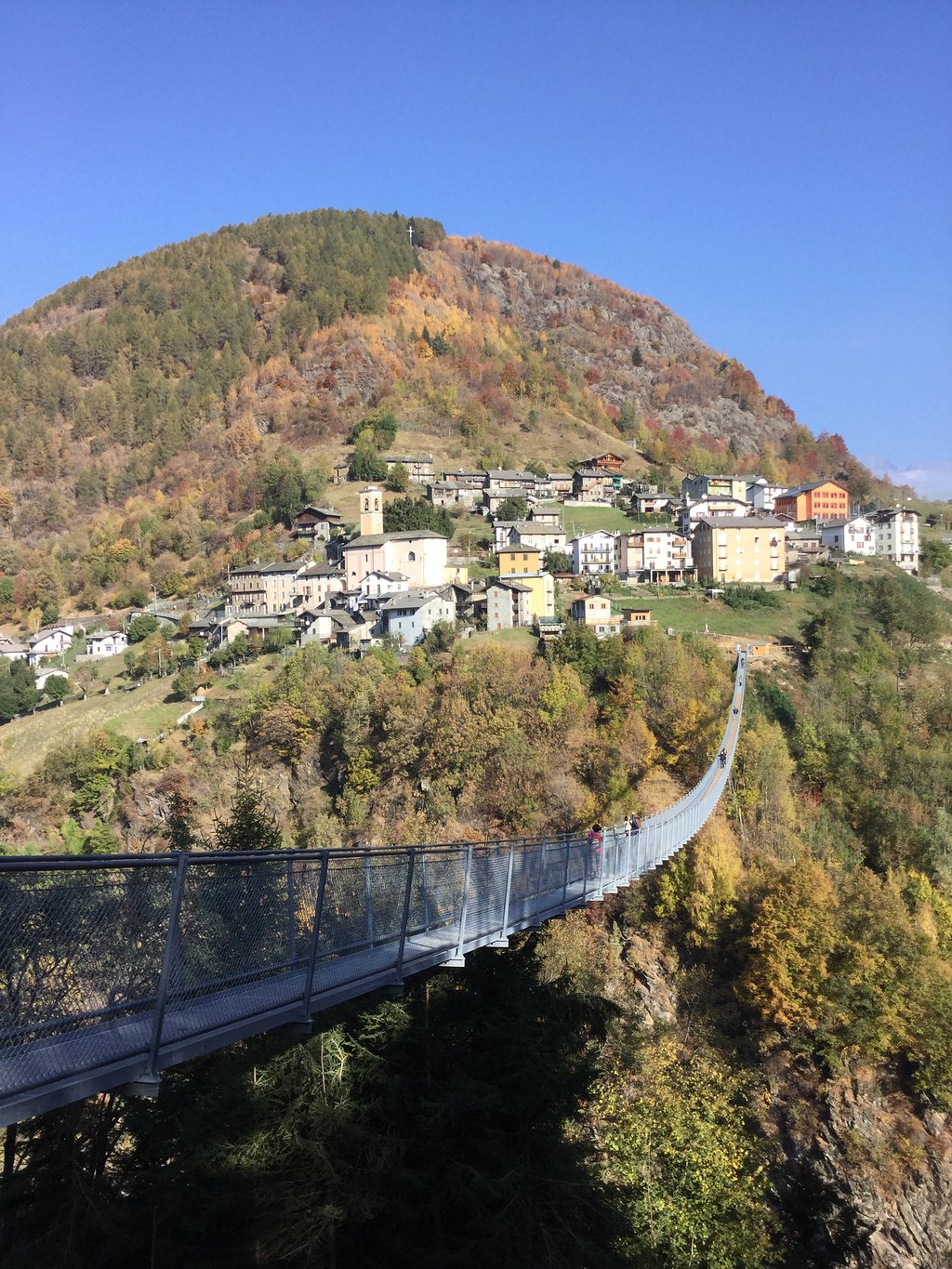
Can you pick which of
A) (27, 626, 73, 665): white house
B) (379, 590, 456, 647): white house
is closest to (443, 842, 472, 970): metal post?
(379, 590, 456, 647): white house

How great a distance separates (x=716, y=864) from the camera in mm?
20328

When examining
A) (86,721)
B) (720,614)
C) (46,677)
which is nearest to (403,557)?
(720,614)

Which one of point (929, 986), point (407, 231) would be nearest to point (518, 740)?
point (929, 986)

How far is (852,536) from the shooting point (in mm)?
48188

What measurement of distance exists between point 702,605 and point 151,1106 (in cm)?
3379

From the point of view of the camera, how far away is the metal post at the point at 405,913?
219 inches

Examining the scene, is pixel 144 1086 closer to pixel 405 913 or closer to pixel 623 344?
pixel 405 913

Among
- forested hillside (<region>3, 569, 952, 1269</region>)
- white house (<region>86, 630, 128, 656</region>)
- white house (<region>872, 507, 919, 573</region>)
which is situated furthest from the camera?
white house (<region>86, 630, 128, 656</region>)

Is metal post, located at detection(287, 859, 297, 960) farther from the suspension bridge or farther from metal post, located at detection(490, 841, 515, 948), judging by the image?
metal post, located at detection(490, 841, 515, 948)

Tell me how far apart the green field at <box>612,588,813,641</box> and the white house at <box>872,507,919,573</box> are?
35.9 feet

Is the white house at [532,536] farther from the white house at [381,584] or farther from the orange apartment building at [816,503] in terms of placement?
the orange apartment building at [816,503]

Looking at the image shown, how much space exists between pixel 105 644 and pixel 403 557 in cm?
1652

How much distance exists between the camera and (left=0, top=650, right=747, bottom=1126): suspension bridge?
3061 millimetres

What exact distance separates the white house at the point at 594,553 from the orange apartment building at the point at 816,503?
14.9 m
